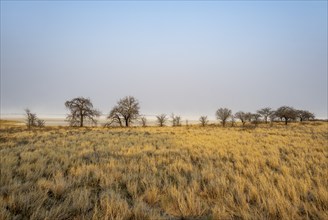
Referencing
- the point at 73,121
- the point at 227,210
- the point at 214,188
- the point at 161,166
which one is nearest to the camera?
the point at 227,210

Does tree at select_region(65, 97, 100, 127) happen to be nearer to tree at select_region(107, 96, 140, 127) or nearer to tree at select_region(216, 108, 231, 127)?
tree at select_region(107, 96, 140, 127)

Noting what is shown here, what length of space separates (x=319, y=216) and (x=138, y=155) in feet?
27.2

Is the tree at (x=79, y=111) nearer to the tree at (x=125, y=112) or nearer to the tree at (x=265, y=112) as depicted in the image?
the tree at (x=125, y=112)

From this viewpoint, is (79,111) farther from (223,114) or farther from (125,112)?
(223,114)

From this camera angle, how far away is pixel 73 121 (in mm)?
57562

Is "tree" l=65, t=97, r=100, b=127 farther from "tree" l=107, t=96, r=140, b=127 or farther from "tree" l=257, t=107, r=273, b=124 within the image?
"tree" l=257, t=107, r=273, b=124

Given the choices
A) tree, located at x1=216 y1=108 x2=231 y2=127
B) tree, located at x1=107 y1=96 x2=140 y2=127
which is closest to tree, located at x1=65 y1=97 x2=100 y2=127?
tree, located at x1=107 y1=96 x2=140 y2=127

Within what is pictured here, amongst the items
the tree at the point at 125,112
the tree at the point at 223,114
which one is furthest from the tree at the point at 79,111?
the tree at the point at 223,114

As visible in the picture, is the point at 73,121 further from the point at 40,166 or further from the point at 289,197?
the point at 289,197

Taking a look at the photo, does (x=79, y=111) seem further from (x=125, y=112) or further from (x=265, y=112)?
(x=265, y=112)

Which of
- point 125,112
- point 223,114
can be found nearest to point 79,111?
point 125,112

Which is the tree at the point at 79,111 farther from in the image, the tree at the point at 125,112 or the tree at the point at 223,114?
the tree at the point at 223,114

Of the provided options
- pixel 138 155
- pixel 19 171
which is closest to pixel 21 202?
pixel 19 171

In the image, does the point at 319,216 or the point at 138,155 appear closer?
the point at 319,216
